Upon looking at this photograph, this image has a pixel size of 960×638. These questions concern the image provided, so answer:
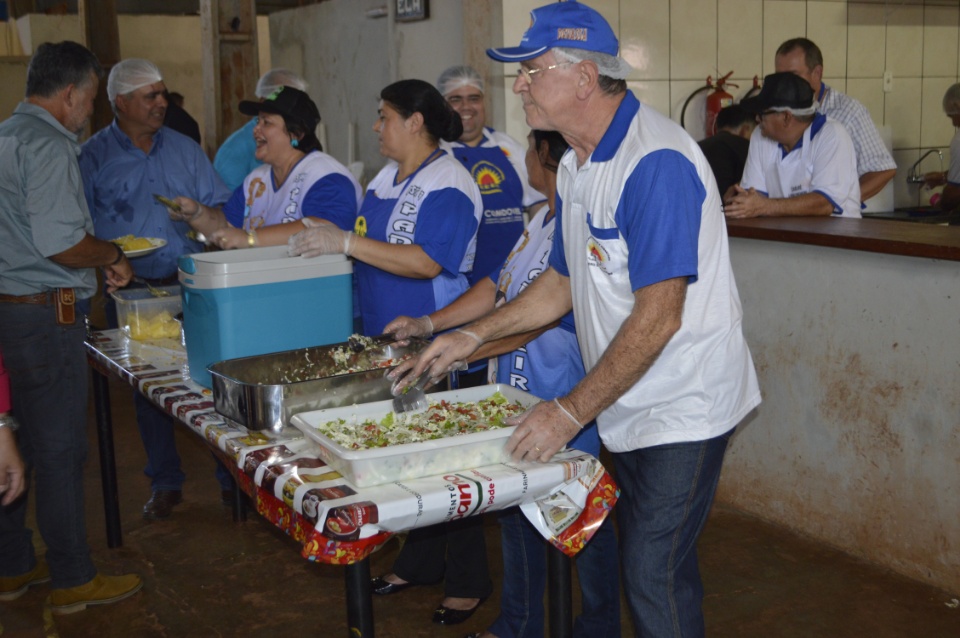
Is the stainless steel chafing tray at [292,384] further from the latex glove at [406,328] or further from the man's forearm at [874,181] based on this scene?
the man's forearm at [874,181]

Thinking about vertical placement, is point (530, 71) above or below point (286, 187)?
above

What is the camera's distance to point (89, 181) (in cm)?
409

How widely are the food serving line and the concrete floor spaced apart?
1107mm

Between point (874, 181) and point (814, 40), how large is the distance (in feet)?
5.54

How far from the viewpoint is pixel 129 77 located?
4.08 m

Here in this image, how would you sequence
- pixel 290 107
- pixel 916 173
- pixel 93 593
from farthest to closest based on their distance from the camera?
pixel 916 173
pixel 290 107
pixel 93 593

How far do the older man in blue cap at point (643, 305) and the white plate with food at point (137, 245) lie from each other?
208 centimetres

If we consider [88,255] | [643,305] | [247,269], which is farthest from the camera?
[88,255]

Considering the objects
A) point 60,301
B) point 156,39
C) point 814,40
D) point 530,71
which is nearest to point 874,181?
point 814,40

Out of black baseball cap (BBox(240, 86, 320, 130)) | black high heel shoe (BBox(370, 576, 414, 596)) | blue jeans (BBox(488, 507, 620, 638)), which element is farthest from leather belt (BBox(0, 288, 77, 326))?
blue jeans (BBox(488, 507, 620, 638))

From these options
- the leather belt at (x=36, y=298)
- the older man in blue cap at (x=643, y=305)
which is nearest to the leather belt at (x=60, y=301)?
the leather belt at (x=36, y=298)

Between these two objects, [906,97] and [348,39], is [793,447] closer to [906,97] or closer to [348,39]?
[906,97]

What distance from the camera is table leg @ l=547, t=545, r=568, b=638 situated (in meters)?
2.14

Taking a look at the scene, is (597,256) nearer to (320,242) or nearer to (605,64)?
(605,64)
